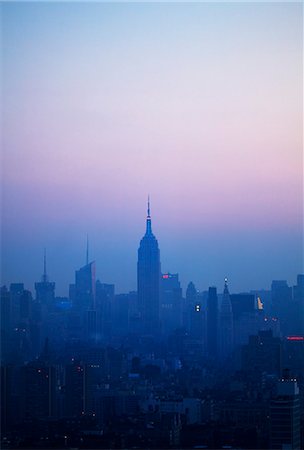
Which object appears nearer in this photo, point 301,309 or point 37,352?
point 37,352

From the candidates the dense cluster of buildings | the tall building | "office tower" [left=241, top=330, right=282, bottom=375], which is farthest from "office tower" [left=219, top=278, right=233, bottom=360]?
the tall building

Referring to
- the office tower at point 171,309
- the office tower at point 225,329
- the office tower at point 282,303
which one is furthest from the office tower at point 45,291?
the office tower at point 225,329

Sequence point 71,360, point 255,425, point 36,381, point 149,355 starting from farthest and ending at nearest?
point 149,355 → point 71,360 → point 36,381 → point 255,425

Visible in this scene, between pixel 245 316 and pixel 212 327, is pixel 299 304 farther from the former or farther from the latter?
pixel 212 327

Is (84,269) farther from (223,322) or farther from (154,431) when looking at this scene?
(223,322)

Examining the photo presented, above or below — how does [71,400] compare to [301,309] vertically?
below

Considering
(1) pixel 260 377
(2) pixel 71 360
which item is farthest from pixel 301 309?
(2) pixel 71 360
